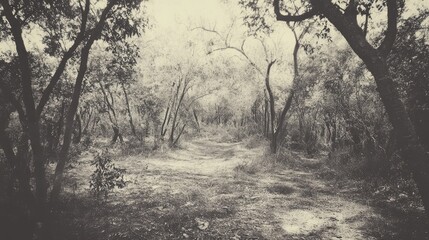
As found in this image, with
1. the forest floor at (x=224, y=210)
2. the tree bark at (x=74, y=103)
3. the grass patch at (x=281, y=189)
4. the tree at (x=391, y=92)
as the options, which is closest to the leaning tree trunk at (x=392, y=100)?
the tree at (x=391, y=92)

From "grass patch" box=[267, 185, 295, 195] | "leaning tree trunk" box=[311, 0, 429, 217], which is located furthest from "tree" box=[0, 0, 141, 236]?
"grass patch" box=[267, 185, 295, 195]

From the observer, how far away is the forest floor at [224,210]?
6645mm

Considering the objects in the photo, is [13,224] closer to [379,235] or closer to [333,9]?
[333,9]

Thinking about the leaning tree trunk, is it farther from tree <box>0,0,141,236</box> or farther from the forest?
tree <box>0,0,141,236</box>

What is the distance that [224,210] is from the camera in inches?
322

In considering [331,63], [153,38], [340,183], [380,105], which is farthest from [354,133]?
[153,38]

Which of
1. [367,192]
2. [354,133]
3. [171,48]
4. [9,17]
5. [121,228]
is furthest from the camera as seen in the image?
[171,48]

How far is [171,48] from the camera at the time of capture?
808 inches

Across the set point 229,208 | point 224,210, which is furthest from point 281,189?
point 224,210

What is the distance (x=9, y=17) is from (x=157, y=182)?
24.1ft

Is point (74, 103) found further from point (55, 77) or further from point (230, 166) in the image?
point (230, 166)

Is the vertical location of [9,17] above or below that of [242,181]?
above

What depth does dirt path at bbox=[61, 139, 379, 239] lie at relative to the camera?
6.70m

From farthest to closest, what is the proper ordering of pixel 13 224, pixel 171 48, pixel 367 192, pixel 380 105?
pixel 171 48
pixel 380 105
pixel 367 192
pixel 13 224
